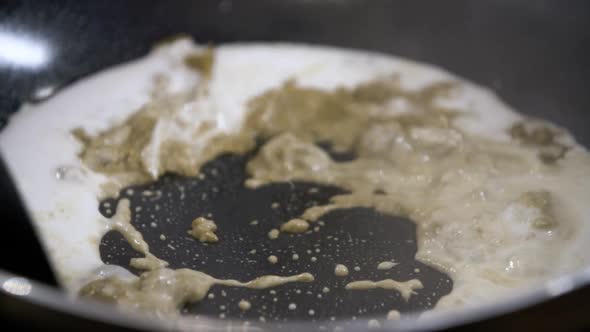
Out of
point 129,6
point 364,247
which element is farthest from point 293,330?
point 129,6

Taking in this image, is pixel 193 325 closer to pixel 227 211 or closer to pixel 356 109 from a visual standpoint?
pixel 227 211

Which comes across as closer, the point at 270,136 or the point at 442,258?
the point at 442,258

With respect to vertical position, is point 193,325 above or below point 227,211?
below

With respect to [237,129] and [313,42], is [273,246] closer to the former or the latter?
[237,129]

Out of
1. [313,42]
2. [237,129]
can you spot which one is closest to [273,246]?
[237,129]

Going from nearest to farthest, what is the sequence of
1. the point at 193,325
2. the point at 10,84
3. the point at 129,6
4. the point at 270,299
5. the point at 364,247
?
the point at 193,325 < the point at 270,299 < the point at 364,247 < the point at 10,84 < the point at 129,6
